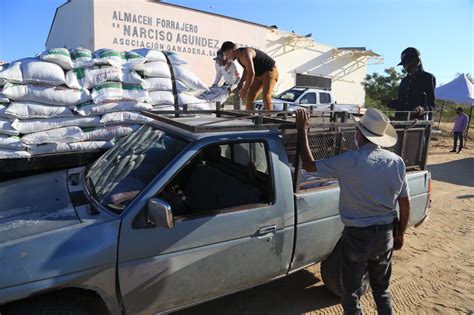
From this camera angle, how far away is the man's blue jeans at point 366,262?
271 cm

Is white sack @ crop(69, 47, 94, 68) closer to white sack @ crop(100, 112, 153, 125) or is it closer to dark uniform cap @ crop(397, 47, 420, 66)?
white sack @ crop(100, 112, 153, 125)

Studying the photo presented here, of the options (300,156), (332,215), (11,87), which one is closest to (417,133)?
(332,215)

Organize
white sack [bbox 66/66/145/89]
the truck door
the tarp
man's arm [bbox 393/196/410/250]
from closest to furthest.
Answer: the truck door → man's arm [bbox 393/196/410/250] → white sack [bbox 66/66/145/89] → the tarp

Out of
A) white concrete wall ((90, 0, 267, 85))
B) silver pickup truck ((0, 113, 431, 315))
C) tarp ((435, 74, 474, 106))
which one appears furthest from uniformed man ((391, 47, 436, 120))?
white concrete wall ((90, 0, 267, 85))

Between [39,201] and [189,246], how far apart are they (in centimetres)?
116

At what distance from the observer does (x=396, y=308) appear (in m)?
3.53

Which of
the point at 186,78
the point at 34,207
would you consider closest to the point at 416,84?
the point at 186,78

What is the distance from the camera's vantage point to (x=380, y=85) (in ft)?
110

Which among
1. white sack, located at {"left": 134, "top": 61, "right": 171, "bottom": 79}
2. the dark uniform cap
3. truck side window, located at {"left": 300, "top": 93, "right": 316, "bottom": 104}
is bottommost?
truck side window, located at {"left": 300, "top": 93, "right": 316, "bottom": 104}

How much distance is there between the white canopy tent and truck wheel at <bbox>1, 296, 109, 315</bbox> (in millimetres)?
17103

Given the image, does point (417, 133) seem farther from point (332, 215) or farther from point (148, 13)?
point (148, 13)

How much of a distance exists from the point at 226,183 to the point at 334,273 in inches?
51.6

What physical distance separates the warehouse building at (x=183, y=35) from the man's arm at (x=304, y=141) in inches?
579

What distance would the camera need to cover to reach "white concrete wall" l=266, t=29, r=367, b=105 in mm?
23511
